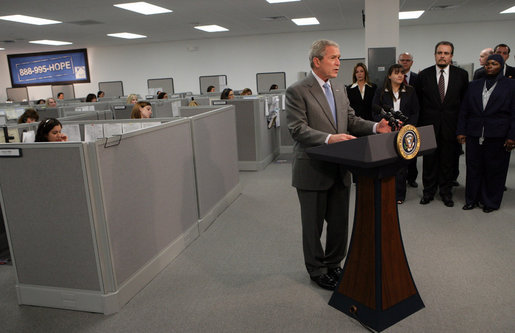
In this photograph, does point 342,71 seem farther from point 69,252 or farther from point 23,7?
point 69,252

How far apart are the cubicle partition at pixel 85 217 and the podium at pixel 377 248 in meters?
1.14

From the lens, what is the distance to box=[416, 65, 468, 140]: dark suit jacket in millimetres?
3697

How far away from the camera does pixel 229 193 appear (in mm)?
4246

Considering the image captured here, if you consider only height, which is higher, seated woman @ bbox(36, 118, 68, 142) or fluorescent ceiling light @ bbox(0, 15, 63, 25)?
fluorescent ceiling light @ bbox(0, 15, 63, 25)

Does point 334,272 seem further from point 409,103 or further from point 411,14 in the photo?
point 411,14

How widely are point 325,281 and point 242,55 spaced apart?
36.4 feet

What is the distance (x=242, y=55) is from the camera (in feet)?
41.7

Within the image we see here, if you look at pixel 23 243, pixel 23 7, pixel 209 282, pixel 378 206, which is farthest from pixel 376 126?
pixel 23 7

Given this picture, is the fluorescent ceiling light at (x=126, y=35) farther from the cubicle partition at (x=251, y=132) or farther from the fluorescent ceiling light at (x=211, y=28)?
the cubicle partition at (x=251, y=132)

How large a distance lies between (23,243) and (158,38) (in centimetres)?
1041

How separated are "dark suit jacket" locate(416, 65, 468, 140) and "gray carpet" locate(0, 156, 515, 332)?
0.77 m

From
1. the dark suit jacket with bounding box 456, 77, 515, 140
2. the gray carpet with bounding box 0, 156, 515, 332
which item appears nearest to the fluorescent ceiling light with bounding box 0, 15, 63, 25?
the gray carpet with bounding box 0, 156, 515, 332

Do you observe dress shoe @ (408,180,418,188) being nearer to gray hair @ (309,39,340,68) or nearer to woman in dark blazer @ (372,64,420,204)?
woman in dark blazer @ (372,64,420,204)

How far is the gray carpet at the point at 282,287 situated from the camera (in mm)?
2146
